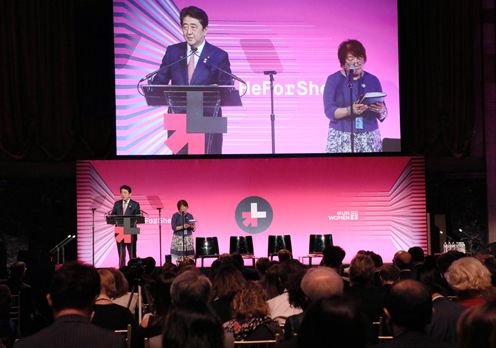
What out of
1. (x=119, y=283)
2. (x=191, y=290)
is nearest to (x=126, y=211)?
(x=119, y=283)

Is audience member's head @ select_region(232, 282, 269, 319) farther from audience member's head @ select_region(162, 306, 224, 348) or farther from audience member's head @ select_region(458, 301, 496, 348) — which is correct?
audience member's head @ select_region(458, 301, 496, 348)

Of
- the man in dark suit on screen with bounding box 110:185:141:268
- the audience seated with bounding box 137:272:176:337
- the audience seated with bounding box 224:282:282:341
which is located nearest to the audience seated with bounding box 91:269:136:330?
the audience seated with bounding box 137:272:176:337

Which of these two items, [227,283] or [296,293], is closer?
[296,293]

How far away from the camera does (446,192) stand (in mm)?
13578

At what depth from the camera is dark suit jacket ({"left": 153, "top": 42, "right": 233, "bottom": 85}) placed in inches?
491

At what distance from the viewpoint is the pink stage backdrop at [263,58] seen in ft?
40.8

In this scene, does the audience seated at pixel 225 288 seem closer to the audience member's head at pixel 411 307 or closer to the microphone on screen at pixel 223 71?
the audience member's head at pixel 411 307

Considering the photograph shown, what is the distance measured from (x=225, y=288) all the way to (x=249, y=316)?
2.05 ft

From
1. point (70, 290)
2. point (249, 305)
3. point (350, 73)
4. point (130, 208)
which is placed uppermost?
point (350, 73)

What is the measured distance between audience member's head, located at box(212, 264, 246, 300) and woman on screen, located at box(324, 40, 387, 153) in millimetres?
8270

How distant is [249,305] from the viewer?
3.85 metres

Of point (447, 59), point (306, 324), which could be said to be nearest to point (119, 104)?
point (447, 59)

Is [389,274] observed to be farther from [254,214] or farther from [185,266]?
[254,214]

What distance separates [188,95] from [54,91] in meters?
2.37
